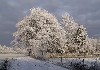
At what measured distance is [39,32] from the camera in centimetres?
8300

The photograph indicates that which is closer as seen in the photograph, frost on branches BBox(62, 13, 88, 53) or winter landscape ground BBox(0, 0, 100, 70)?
winter landscape ground BBox(0, 0, 100, 70)

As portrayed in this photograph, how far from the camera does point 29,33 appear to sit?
272ft

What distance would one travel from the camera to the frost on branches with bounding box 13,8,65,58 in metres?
81.4

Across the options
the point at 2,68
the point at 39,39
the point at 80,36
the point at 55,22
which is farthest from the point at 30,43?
the point at 2,68

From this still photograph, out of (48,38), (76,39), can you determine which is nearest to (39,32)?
(48,38)

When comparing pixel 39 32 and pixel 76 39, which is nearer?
pixel 39 32

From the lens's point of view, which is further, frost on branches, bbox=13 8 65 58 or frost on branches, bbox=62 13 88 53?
frost on branches, bbox=62 13 88 53

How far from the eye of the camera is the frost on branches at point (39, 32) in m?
81.4

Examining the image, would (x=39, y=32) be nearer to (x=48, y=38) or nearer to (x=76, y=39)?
(x=48, y=38)

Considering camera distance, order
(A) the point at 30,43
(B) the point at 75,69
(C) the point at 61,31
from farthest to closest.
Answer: (C) the point at 61,31 < (A) the point at 30,43 < (B) the point at 75,69

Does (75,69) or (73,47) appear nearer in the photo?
(75,69)

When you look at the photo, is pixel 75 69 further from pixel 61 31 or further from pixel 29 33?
pixel 61 31

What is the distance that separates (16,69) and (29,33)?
49.7 m

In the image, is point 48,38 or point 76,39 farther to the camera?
point 76,39
